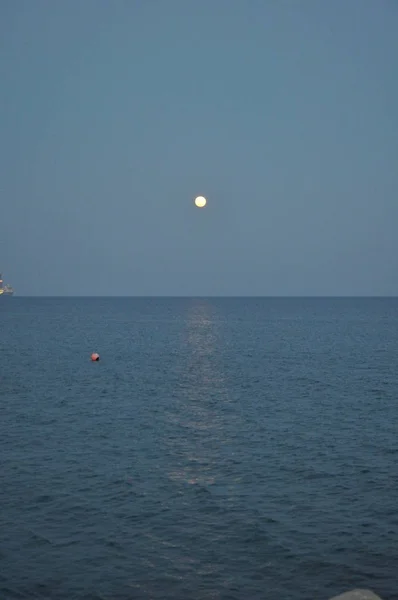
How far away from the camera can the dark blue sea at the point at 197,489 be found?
21.9 m

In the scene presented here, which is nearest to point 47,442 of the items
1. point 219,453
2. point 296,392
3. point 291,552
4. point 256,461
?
point 219,453

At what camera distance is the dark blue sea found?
2189 centimetres

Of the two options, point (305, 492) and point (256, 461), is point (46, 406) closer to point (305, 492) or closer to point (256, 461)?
point (256, 461)

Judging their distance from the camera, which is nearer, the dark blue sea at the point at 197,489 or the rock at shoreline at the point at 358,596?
the rock at shoreline at the point at 358,596

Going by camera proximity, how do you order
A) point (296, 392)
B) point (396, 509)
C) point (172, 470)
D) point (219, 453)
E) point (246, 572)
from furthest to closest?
point (296, 392) < point (219, 453) < point (172, 470) < point (396, 509) < point (246, 572)

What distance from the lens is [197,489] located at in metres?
31.1

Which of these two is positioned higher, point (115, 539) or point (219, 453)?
point (219, 453)

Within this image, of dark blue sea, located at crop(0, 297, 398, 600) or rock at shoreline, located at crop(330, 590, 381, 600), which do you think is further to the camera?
dark blue sea, located at crop(0, 297, 398, 600)

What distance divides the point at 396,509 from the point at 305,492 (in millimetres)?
4564

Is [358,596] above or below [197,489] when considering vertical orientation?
below

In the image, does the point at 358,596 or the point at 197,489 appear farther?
the point at 197,489

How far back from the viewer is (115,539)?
2494 cm

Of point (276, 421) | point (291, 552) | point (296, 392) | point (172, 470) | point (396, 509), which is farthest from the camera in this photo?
point (296, 392)

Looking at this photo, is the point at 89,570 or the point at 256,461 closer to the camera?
the point at 89,570
